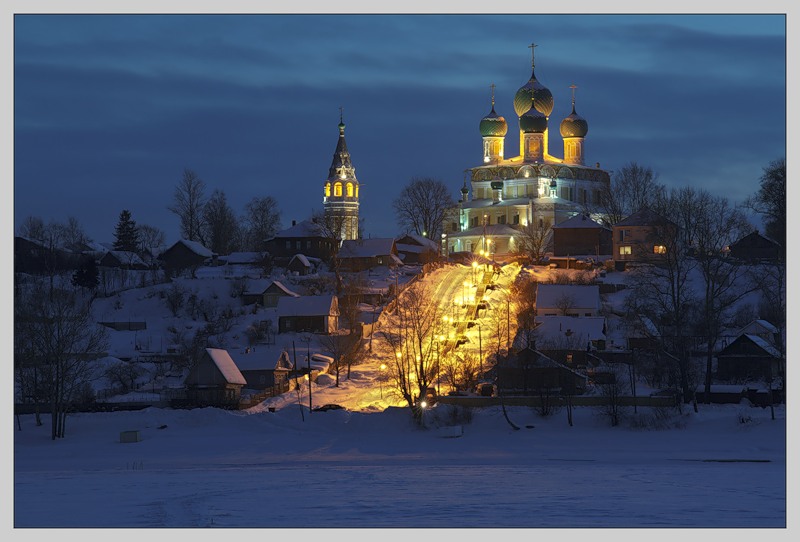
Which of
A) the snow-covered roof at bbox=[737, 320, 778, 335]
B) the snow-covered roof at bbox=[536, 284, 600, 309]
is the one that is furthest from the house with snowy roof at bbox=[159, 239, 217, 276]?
the snow-covered roof at bbox=[737, 320, 778, 335]

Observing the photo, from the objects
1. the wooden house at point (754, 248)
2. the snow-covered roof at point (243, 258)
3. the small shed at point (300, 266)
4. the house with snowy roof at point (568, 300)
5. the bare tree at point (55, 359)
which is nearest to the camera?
the bare tree at point (55, 359)

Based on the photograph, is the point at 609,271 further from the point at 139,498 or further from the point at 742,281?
the point at 139,498

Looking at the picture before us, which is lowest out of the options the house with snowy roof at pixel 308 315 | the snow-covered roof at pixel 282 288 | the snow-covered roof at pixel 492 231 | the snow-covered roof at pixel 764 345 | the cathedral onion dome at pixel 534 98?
the snow-covered roof at pixel 764 345

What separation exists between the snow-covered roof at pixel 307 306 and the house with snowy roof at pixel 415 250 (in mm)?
24262

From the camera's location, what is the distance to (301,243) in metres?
89.3

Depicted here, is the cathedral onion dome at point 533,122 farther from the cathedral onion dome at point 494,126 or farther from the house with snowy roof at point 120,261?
the house with snowy roof at point 120,261

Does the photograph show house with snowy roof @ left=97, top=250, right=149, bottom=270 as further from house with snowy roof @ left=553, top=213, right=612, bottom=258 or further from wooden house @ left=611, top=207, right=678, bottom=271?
wooden house @ left=611, top=207, right=678, bottom=271

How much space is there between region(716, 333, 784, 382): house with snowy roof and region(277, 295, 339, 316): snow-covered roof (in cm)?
1978

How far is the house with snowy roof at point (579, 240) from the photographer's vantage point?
8506 cm

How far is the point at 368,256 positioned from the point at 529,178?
22.3m

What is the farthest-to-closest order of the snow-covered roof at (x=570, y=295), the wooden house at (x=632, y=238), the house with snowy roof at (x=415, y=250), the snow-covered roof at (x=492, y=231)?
the snow-covered roof at (x=492, y=231), the house with snowy roof at (x=415, y=250), the wooden house at (x=632, y=238), the snow-covered roof at (x=570, y=295)

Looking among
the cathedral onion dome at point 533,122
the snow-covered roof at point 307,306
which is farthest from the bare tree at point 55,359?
the cathedral onion dome at point 533,122

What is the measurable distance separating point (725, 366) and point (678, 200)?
26717 mm

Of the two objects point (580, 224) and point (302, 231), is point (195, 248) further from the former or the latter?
point (580, 224)
